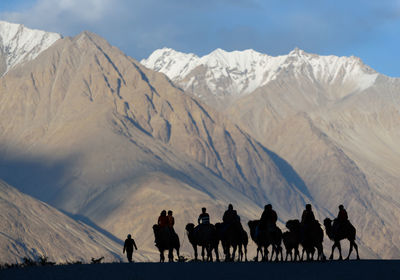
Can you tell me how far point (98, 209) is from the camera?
19662 centimetres

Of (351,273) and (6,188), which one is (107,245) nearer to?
(6,188)

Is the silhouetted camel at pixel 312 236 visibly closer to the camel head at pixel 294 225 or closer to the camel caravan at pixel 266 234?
the camel caravan at pixel 266 234

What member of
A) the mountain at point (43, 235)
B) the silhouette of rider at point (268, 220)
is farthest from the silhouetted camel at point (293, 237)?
the mountain at point (43, 235)

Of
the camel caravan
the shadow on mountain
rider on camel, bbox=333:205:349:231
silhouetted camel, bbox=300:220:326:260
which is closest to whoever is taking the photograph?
silhouetted camel, bbox=300:220:326:260

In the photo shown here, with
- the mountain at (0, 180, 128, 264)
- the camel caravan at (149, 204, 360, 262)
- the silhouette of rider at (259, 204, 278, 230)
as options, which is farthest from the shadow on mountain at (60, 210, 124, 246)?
the silhouette of rider at (259, 204, 278, 230)

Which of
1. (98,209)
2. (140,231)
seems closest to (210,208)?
(140,231)

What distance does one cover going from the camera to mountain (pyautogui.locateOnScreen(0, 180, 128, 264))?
136 meters

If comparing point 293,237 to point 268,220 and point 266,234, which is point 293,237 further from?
point 268,220

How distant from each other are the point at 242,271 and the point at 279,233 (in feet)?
22.6

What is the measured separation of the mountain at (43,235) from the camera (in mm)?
136163

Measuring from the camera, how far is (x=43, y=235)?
5723 inches

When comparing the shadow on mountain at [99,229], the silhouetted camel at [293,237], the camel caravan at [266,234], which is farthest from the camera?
the shadow on mountain at [99,229]

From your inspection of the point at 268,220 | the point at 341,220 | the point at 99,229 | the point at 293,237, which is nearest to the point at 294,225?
the point at 293,237

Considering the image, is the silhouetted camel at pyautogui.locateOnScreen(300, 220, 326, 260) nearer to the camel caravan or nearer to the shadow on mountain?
the camel caravan
